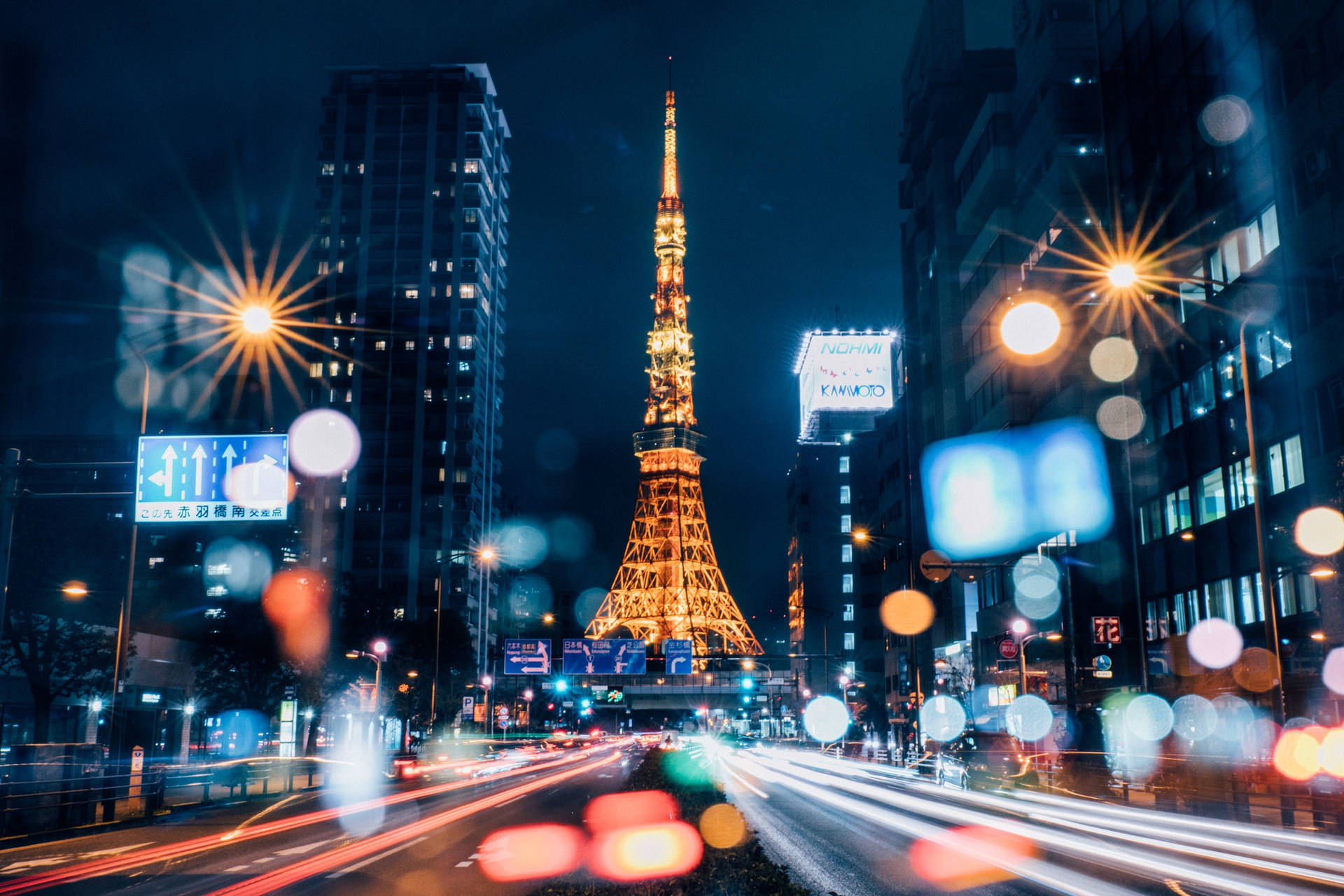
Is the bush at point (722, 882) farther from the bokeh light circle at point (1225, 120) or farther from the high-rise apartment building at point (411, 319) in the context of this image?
the high-rise apartment building at point (411, 319)

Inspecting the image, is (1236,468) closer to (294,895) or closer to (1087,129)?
(1087,129)

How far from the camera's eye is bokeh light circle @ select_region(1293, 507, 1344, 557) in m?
25.1

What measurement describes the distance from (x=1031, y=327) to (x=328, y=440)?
9349cm

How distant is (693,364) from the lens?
143 meters

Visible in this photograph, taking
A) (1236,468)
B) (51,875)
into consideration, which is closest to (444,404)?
(1236,468)

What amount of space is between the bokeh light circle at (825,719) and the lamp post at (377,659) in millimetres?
44148

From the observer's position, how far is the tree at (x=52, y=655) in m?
44.3

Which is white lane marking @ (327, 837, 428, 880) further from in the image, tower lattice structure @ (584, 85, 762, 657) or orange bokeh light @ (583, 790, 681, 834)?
tower lattice structure @ (584, 85, 762, 657)

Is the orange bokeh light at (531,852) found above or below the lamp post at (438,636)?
below

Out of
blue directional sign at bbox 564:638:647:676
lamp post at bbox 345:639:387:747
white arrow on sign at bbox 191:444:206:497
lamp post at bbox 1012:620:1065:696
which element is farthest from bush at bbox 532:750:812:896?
blue directional sign at bbox 564:638:647:676

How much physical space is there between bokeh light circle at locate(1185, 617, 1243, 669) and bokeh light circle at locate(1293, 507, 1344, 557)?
5.08 meters

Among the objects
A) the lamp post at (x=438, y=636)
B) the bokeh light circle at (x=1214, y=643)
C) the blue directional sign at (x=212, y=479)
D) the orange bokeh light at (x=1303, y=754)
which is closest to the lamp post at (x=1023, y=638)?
the bokeh light circle at (x=1214, y=643)

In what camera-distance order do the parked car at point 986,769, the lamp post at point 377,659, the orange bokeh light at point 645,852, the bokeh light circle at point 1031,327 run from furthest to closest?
the bokeh light circle at point 1031,327 → the lamp post at point 377,659 → the parked car at point 986,769 → the orange bokeh light at point 645,852

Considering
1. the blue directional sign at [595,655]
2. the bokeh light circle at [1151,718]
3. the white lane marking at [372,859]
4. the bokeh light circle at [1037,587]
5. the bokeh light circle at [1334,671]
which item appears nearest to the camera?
Result: the white lane marking at [372,859]
